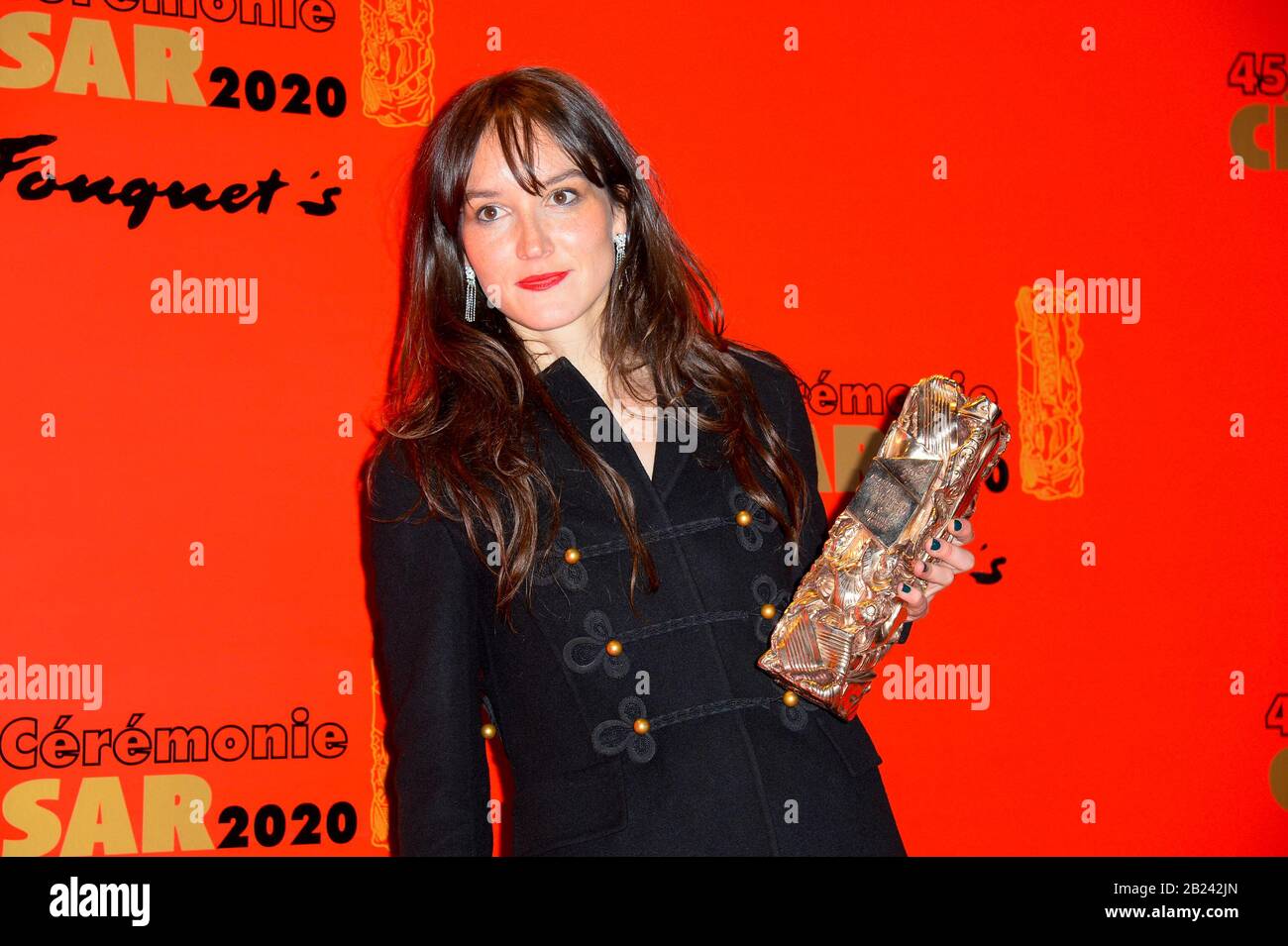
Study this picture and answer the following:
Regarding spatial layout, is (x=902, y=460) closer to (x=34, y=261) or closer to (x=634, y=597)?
(x=634, y=597)

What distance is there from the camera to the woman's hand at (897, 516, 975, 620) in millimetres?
1552

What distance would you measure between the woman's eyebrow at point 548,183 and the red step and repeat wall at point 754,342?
0.73 metres

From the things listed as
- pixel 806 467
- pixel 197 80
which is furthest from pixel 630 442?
pixel 197 80

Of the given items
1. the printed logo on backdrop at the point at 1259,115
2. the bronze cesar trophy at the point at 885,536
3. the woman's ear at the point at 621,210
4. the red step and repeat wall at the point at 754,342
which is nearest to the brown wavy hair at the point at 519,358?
the woman's ear at the point at 621,210

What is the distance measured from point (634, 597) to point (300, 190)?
1208mm

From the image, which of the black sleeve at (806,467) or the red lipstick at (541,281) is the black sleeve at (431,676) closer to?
the red lipstick at (541,281)

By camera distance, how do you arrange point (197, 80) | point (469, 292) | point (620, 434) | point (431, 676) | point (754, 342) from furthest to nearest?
point (754, 342)
point (197, 80)
point (469, 292)
point (620, 434)
point (431, 676)

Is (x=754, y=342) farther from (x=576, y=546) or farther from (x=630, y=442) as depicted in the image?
(x=576, y=546)

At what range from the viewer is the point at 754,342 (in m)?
2.55

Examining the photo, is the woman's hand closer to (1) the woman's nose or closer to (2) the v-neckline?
(2) the v-neckline

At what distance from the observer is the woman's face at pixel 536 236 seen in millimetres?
1635

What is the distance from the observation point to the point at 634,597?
1548mm

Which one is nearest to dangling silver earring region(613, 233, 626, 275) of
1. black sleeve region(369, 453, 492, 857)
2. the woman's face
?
the woman's face

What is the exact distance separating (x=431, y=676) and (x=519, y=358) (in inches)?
19.2
